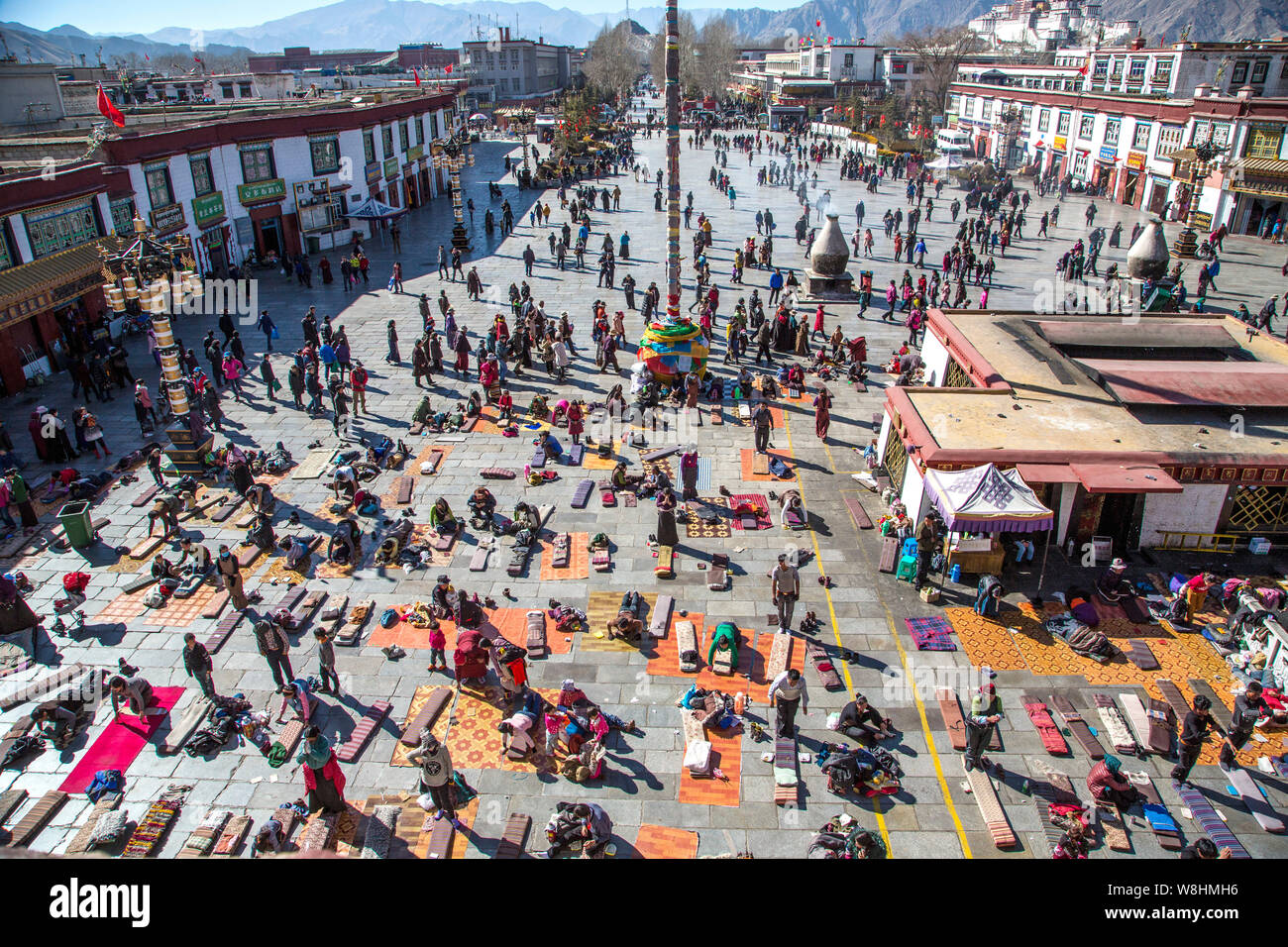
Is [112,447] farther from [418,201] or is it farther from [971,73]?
[971,73]

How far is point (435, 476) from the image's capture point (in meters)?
18.9

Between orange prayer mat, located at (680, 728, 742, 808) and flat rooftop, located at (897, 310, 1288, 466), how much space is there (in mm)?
7187

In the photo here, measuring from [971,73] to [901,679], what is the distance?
95170 millimetres

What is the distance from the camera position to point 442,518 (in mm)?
16547

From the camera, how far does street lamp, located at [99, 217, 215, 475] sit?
698 inches

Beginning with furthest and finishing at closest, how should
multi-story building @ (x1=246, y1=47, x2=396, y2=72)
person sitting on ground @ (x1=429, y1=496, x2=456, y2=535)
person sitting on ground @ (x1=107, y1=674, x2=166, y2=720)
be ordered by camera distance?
multi-story building @ (x1=246, y1=47, x2=396, y2=72) < person sitting on ground @ (x1=429, y1=496, x2=456, y2=535) < person sitting on ground @ (x1=107, y1=674, x2=166, y2=720)

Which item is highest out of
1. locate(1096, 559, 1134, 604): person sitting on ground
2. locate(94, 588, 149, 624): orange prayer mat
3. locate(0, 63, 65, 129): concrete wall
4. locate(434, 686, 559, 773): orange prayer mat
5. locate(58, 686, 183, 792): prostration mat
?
locate(0, 63, 65, 129): concrete wall

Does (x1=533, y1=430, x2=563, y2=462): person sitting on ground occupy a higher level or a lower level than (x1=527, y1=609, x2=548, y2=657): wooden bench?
higher

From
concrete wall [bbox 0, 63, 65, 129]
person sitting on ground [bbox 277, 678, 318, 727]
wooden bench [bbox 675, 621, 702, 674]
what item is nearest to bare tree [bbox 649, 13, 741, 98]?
concrete wall [bbox 0, 63, 65, 129]

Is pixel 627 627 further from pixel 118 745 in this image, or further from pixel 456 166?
pixel 456 166

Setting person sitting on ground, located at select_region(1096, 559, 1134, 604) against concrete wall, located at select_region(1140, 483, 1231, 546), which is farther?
concrete wall, located at select_region(1140, 483, 1231, 546)

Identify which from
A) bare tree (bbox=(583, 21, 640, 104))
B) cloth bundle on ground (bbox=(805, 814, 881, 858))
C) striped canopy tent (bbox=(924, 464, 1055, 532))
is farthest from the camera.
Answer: bare tree (bbox=(583, 21, 640, 104))

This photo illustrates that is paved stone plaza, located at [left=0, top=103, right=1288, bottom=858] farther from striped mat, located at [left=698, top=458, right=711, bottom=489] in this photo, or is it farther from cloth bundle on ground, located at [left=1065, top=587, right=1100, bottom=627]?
cloth bundle on ground, located at [left=1065, top=587, right=1100, bottom=627]
